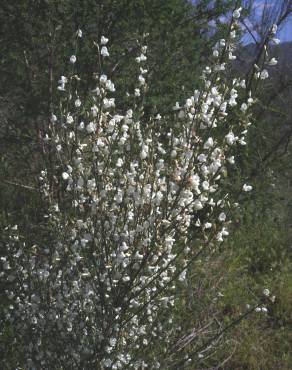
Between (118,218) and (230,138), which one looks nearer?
(230,138)

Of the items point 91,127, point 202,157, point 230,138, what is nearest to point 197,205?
point 202,157

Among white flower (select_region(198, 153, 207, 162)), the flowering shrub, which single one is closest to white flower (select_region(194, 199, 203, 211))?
the flowering shrub

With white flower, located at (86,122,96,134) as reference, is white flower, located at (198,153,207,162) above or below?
below

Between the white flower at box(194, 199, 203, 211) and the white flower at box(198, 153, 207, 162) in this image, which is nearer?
the white flower at box(198, 153, 207, 162)

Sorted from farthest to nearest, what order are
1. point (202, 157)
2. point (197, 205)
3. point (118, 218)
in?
point (118, 218) < point (197, 205) < point (202, 157)

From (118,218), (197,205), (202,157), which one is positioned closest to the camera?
(202,157)

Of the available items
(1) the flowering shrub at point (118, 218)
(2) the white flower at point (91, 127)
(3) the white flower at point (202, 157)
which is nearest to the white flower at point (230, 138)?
(1) the flowering shrub at point (118, 218)

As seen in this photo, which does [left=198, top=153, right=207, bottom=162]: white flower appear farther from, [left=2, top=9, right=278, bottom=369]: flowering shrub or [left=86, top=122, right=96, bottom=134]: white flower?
[left=86, top=122, right=96, bottom=134]: white flower

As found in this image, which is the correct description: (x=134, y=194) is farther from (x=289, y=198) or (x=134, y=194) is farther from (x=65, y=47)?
(x=289, y=198)

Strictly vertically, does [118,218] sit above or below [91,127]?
below

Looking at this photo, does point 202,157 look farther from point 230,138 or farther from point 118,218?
point 118,218

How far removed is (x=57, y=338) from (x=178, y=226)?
1001 mm

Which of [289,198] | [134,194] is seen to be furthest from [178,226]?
[289,198]

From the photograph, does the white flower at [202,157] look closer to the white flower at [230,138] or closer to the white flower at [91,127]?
the white flower at [230,138]
